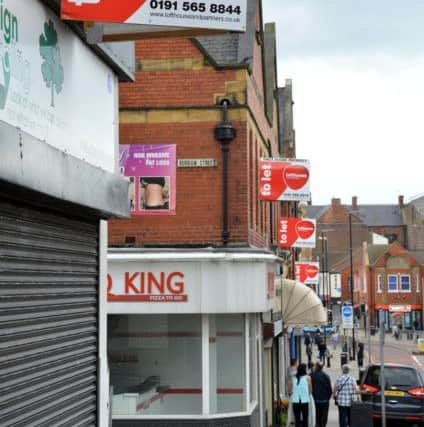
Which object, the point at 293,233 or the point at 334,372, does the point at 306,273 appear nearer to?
the point at 293,233

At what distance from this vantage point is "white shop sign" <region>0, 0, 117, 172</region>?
5922 millimetres

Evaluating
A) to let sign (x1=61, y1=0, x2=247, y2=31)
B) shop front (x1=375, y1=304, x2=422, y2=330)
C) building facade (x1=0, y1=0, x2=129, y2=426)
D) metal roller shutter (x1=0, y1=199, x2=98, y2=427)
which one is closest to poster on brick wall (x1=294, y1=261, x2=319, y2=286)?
building facade (x1=0, y1=0, x2=129, y2=426)

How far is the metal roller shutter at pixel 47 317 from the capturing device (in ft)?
19.5

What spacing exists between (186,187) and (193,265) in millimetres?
1567

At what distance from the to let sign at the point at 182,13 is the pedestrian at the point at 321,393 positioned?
13.7 meters

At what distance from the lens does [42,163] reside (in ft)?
19.6

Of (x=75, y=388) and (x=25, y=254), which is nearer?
(x=25, y=254)

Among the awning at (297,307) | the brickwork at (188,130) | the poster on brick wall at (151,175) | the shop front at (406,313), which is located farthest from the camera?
the shop front at (406,313)

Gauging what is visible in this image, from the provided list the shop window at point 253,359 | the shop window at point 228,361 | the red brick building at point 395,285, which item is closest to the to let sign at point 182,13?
the shop window at point 228,361

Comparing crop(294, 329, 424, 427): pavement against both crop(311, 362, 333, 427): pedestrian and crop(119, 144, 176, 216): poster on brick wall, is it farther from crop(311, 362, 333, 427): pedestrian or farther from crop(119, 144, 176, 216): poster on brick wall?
crop(119, 144, 176, 216): poster on brick wall

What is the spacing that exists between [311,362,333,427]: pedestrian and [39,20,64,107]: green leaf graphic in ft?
43.1

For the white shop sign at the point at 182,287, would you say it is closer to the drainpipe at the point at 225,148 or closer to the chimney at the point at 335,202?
the drainpipe at the point at 225,148

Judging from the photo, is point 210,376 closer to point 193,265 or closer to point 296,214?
point 193,265

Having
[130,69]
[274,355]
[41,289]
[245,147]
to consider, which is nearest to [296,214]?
[274,355]
